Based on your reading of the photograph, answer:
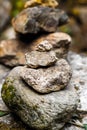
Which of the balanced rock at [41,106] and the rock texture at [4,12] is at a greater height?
the rock texture at [4,12]

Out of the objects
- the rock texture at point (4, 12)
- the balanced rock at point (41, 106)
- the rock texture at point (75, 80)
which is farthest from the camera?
the rock texture at point (4, 12)

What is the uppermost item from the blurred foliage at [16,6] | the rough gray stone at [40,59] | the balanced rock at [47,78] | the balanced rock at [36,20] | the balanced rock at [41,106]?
the blurred foliage at [16,6]

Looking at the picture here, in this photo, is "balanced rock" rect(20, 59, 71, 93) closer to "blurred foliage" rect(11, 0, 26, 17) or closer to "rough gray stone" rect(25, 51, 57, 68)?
"rough gray stone" rect(25, 51, 57, 68)

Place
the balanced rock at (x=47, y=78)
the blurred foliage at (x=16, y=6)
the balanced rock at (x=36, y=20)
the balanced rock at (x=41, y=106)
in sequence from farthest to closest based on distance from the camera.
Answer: the blurred foliage at (x=16, y=6) → the balanced rock at (x=36, y=20) → the balanced rock at (x=47, y=78) → the balanced rock at (x=41, y=106)

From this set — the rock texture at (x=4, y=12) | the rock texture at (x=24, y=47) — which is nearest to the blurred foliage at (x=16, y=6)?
the rock texture at (x=4, y=12)

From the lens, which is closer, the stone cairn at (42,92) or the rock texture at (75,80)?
the stone cairn at (42,92)

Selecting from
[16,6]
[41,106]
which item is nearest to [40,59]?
[41,106]

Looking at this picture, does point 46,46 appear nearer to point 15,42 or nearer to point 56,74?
point 56,74

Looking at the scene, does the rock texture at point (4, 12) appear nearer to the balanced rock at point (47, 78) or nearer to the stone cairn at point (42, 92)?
the stone cairn at point (42, 92)
